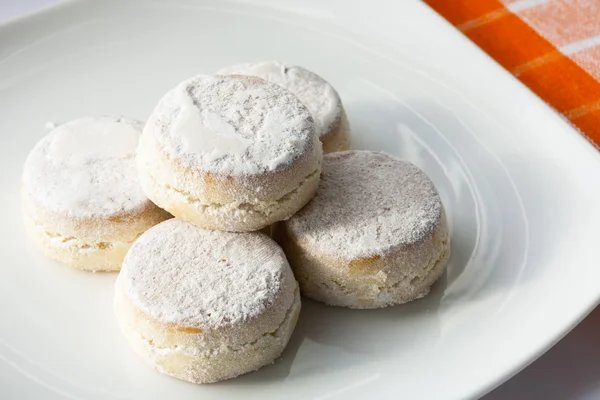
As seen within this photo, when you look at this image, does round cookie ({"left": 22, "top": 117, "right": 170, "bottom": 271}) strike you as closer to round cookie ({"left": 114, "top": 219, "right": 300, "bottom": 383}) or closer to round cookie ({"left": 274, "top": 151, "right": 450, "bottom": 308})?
round cookie ({"left": 114, "top": 219, "right": 300, "bottom": 383})

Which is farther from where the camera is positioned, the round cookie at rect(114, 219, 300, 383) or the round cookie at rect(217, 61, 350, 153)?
the round cookie at rect(217, 61, 350, 153)

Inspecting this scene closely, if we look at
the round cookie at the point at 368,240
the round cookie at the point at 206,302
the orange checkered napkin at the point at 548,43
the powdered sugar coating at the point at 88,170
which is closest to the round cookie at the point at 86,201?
the powdered sugar coating at the point at 88,170

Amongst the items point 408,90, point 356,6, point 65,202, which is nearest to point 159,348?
point 65,202

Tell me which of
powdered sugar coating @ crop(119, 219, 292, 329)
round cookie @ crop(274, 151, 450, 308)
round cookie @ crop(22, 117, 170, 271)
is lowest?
round cookie @ crop(22, 117, 170, 271)

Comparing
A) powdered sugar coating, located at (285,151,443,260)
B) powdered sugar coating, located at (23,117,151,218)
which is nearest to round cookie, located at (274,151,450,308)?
powdered sugar coating, located at (285,151,443,260)

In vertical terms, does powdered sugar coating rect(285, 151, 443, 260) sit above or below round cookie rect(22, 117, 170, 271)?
above

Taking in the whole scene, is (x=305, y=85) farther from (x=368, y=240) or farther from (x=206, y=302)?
(x=206, y=302)

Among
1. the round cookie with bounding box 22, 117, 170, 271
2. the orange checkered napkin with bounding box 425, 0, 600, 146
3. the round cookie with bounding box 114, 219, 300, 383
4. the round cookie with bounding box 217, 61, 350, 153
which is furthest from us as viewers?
the orange checkered napkin with bounding box 425, 0, 600, 146

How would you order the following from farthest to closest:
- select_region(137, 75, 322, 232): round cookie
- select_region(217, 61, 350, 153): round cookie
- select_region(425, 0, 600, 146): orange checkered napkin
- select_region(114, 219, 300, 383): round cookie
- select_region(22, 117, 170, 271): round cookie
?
select_region(425, 0, 600, 146): orange checkered napkin, select_region(217, 61, 350, 153): round cookie, select_region(22, 117, 170, 271): round cookie, select_region(137, 75, 322, 232): round cookie, select_region(114, 219, 300, 383): round cookie
